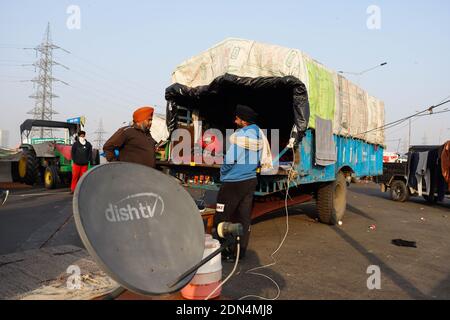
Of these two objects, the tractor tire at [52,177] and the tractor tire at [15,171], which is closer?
the tractor tire at [52,177]

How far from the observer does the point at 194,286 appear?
2549 millimetres

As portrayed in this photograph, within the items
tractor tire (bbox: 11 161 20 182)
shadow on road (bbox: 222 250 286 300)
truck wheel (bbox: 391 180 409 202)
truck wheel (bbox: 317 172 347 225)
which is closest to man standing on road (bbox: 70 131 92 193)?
tractor tire (bbox: 11 161 20 182)

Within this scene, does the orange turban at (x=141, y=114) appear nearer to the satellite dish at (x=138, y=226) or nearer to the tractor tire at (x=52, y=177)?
the satellite dish at (x=138, y=226)

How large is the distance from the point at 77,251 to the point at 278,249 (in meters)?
2.83

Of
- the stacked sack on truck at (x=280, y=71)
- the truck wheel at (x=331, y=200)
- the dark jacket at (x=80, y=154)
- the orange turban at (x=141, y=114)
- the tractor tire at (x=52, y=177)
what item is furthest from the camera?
the tractor tire at (x=52, y=177)

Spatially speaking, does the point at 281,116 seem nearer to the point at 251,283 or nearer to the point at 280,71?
the point at 280,71

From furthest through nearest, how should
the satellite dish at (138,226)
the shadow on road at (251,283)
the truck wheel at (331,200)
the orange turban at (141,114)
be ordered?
the truck wheel at (331,200) → the orange turban at (141,114) → the shadow on road at (251,283) → the satellite dish at (138,226)

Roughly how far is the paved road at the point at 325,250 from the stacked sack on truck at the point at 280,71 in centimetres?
205

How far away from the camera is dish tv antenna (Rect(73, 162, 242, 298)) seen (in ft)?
5.58

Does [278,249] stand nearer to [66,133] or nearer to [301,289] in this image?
[301,289]

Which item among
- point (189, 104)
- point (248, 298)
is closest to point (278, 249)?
point (248, 298)

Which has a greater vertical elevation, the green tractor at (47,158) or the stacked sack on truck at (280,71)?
the stacked sack on truck at (280,71)

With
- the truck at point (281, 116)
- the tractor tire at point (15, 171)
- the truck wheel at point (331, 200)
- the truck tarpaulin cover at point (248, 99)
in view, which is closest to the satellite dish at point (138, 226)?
the truck at point (281, 116)

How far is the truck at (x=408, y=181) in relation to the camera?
11.7 metres
